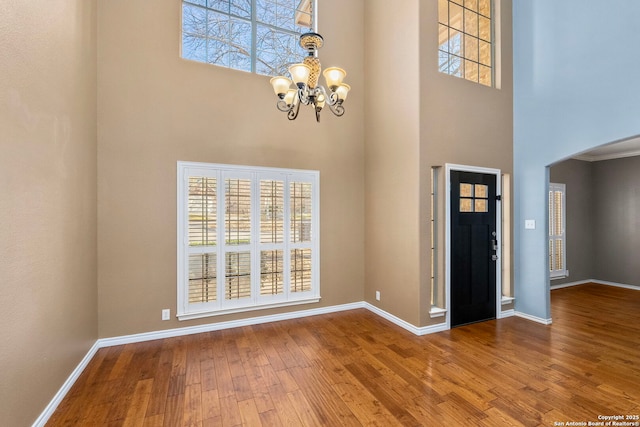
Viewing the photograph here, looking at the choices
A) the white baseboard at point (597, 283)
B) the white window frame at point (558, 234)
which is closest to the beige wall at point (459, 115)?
the white window frame at point (558, 234)

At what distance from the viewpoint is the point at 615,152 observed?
5.91m

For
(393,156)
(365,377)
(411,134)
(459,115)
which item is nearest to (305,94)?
(411,134)

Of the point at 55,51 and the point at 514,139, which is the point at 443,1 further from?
the point at 55,51

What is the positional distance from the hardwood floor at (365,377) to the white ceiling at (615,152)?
3.40 metres

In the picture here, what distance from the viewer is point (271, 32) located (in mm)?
4320

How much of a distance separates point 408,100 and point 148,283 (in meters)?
4.14

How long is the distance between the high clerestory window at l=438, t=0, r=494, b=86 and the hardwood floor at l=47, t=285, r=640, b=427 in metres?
3.76

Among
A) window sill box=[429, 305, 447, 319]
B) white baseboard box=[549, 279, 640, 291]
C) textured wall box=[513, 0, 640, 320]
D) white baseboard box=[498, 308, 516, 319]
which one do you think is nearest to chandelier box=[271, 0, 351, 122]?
window sill box=[429, 305, 447, 319]

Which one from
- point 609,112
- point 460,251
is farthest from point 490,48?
point 460,251

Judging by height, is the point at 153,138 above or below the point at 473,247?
above

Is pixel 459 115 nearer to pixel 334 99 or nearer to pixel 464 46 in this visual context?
pixel 464 46

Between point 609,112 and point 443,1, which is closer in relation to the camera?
point 609,112

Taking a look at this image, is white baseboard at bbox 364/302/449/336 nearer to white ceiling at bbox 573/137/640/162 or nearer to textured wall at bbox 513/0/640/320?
textured wall at bbox 513/0/640/320

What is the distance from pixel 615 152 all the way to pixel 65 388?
9534mm
